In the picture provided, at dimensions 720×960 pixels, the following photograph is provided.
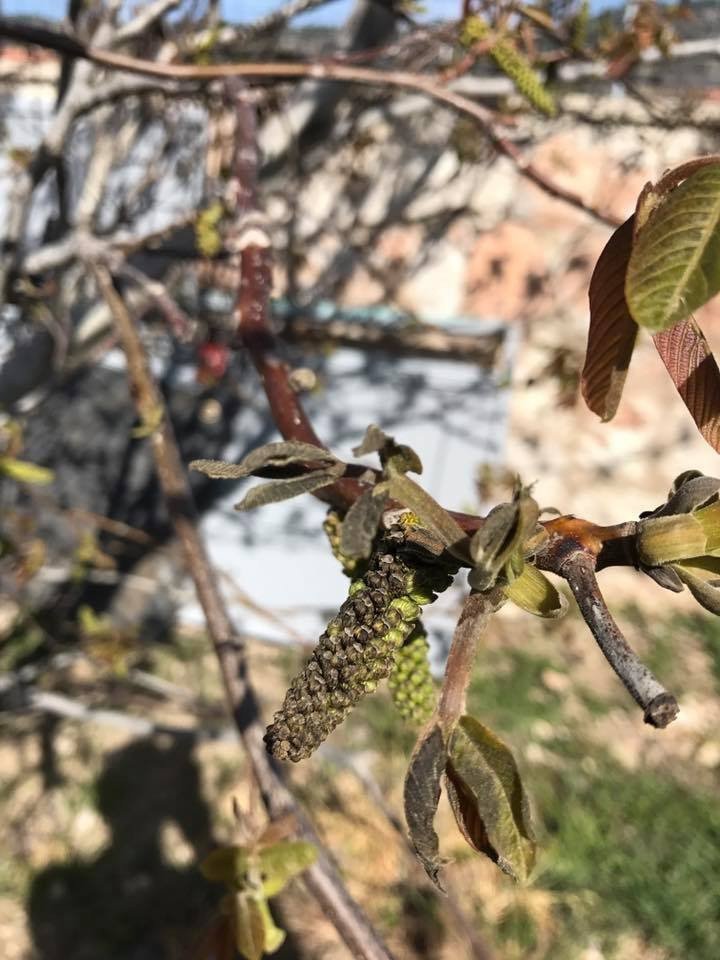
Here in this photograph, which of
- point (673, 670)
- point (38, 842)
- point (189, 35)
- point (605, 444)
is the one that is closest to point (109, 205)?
point (189, 35)

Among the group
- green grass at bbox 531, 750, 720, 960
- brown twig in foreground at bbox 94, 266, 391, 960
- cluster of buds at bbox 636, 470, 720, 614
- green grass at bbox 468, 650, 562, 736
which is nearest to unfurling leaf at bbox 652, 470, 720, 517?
cluster of buds at bbox 636, 470, 720, 614

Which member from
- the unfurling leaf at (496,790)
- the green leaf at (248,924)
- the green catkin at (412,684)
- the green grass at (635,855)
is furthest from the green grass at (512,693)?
the unfurling leaf at (496,790)

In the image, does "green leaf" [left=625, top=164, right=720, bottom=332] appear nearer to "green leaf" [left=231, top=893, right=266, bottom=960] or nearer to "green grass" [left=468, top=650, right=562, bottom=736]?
"green leaf" [left=231, top=893, right=266, bottom=960]

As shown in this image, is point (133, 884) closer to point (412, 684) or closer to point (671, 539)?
point (412, 684)

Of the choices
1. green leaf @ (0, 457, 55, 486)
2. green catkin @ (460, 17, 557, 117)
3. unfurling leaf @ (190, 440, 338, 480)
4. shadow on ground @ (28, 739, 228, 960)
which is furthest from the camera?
shadow on ground @ (28, 739, 228, 960)

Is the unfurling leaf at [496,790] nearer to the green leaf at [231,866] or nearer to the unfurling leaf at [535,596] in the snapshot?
the unfurling leaf at [535,596]

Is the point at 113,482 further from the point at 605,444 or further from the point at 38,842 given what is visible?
the point at 605,444
